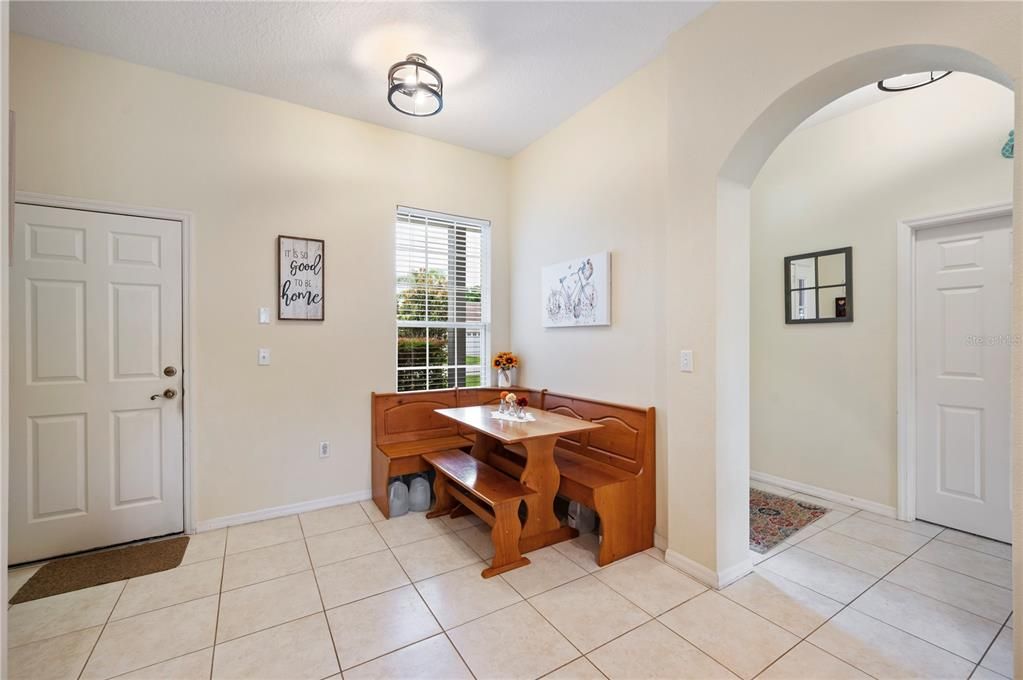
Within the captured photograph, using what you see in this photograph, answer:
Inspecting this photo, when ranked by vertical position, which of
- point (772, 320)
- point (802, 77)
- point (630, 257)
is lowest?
point (772, 320)

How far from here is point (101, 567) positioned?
244 cm

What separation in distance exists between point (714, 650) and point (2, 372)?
2.70m

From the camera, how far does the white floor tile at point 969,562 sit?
7.40 feet

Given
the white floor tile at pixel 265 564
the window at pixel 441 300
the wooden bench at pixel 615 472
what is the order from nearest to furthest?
the white floor tile at pixel 265 564
the wooden bench at pixel 615 472
the window at pixel 441 300

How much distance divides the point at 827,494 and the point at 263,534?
4099 mm

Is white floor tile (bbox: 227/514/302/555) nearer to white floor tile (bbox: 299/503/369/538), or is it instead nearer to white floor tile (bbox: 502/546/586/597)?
white floor tile (bbox: 299/503/369/538)

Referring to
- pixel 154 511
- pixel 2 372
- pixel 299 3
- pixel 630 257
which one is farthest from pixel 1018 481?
pixel 154 511

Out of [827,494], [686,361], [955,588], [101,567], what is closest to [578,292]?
[686,361]

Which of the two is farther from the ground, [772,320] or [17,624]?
[772,320]

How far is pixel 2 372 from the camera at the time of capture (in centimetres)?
134

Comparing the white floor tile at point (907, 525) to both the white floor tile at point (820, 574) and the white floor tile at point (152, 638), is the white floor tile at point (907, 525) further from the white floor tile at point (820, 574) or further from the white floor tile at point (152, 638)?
the white floor tile at point (152, 638)

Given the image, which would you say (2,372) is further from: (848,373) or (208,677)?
(848,373)

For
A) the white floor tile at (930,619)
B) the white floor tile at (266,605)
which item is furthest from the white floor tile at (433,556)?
the white floor tile at (930,619)

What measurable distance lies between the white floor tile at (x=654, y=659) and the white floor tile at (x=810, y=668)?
0.19 metres
